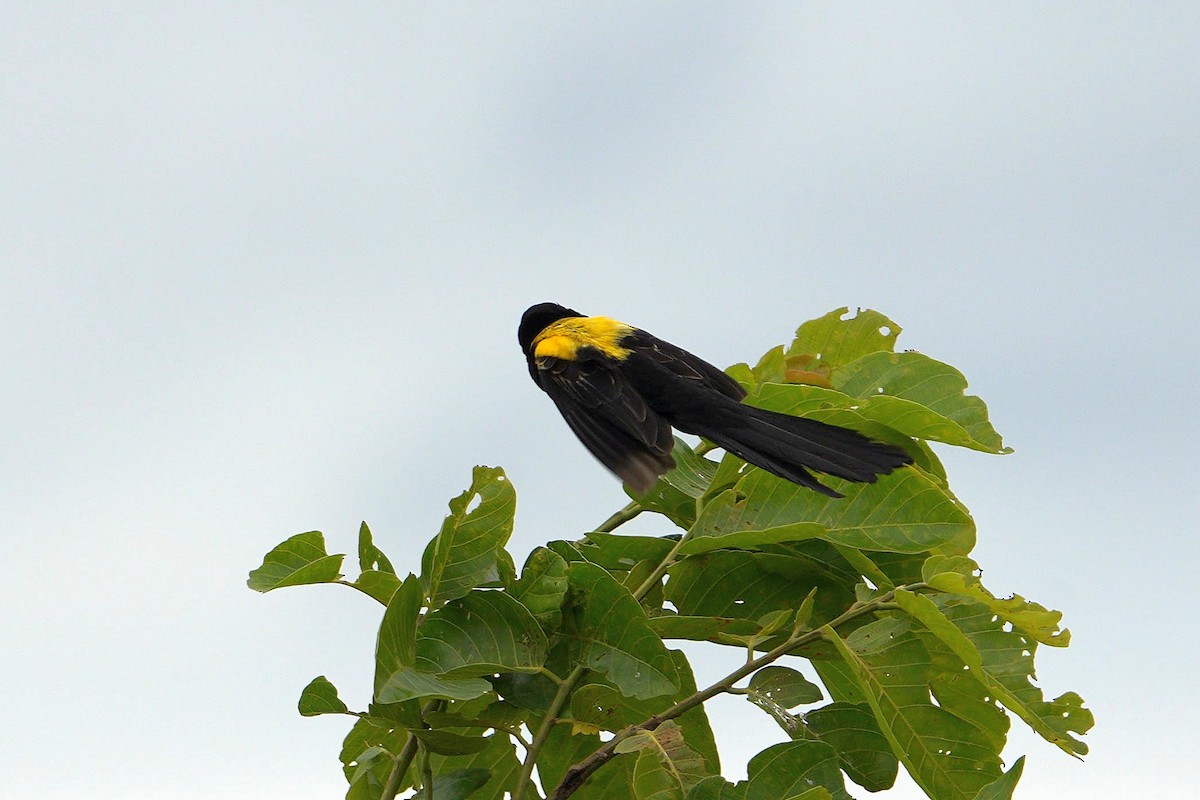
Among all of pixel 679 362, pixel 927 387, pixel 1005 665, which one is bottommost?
pixel 1005 665

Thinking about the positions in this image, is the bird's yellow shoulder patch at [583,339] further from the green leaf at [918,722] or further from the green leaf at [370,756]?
the green leaf at [918,722]

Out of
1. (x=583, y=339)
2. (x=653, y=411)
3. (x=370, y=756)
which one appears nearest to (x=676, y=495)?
(x=370, y=756)

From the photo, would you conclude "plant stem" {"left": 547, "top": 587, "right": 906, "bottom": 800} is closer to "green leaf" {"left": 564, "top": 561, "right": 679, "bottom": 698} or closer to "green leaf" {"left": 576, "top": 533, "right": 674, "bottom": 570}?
"green leaf" {"left": 564, "top": 561, "right": 679, "bottom": 698}

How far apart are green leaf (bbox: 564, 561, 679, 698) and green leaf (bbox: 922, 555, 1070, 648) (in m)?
0.50

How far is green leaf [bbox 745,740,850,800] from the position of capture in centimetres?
206

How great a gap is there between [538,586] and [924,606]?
694 mm

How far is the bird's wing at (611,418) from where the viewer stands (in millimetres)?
2785

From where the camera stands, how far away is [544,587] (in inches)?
86.7

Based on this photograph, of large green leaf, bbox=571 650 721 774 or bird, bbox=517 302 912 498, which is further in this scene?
bird, bbox=517 302 912 498

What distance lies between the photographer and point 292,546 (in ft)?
7.64

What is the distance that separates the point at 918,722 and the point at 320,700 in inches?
43.9

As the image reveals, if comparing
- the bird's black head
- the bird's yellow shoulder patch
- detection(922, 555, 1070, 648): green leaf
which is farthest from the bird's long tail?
the bird's black head

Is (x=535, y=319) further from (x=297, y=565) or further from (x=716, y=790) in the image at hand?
(x=716, y=790)

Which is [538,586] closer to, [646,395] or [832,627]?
[832,627]
